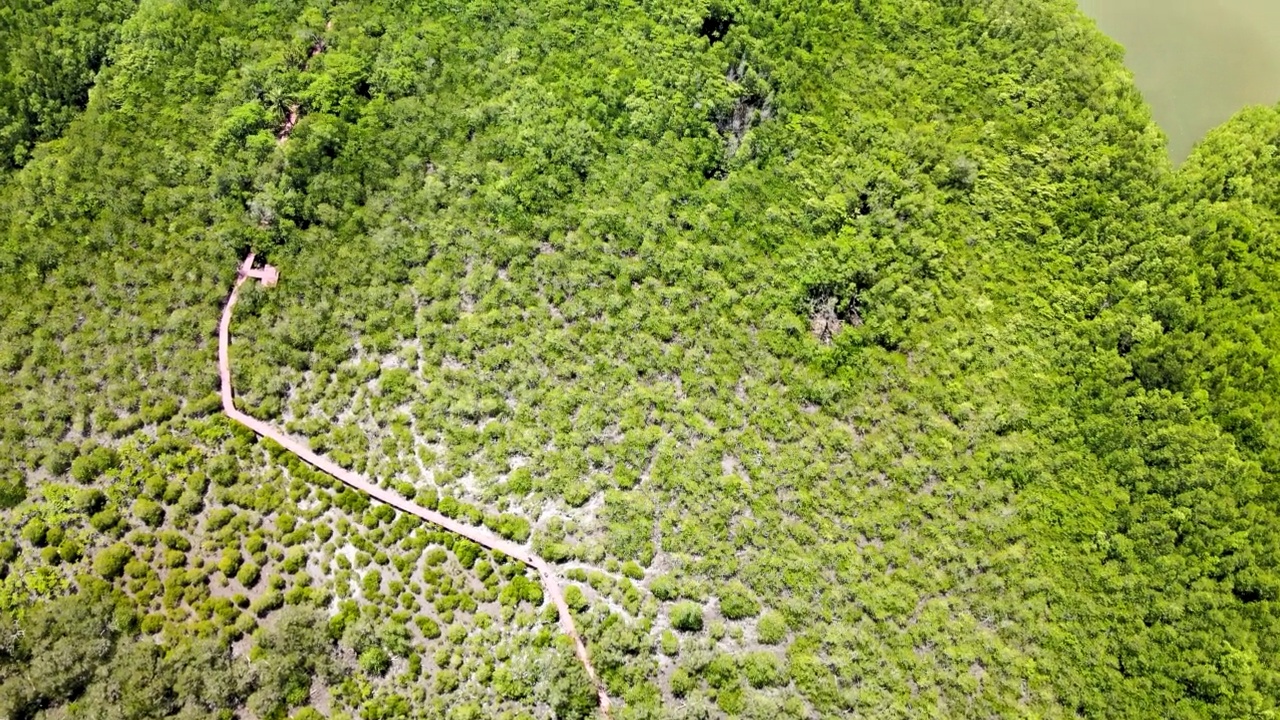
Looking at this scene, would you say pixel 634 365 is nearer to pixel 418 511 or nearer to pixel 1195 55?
pixel 418 511

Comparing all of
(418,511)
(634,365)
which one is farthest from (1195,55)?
(418,511)

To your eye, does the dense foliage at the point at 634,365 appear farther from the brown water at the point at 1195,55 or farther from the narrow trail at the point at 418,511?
the brown water at the point at 1195,55

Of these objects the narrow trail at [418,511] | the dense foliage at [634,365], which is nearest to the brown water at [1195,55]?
the dense foliage at [634,365]

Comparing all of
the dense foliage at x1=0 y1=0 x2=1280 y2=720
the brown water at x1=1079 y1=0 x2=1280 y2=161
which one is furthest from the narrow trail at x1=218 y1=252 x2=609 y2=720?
the brown water at x1=1079 y1=0 x2=1280 y2=161

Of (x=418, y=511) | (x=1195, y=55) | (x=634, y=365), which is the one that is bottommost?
(x=418, y=511)

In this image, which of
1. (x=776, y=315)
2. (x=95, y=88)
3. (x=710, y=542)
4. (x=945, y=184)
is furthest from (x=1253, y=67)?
(x=95, y=88)
